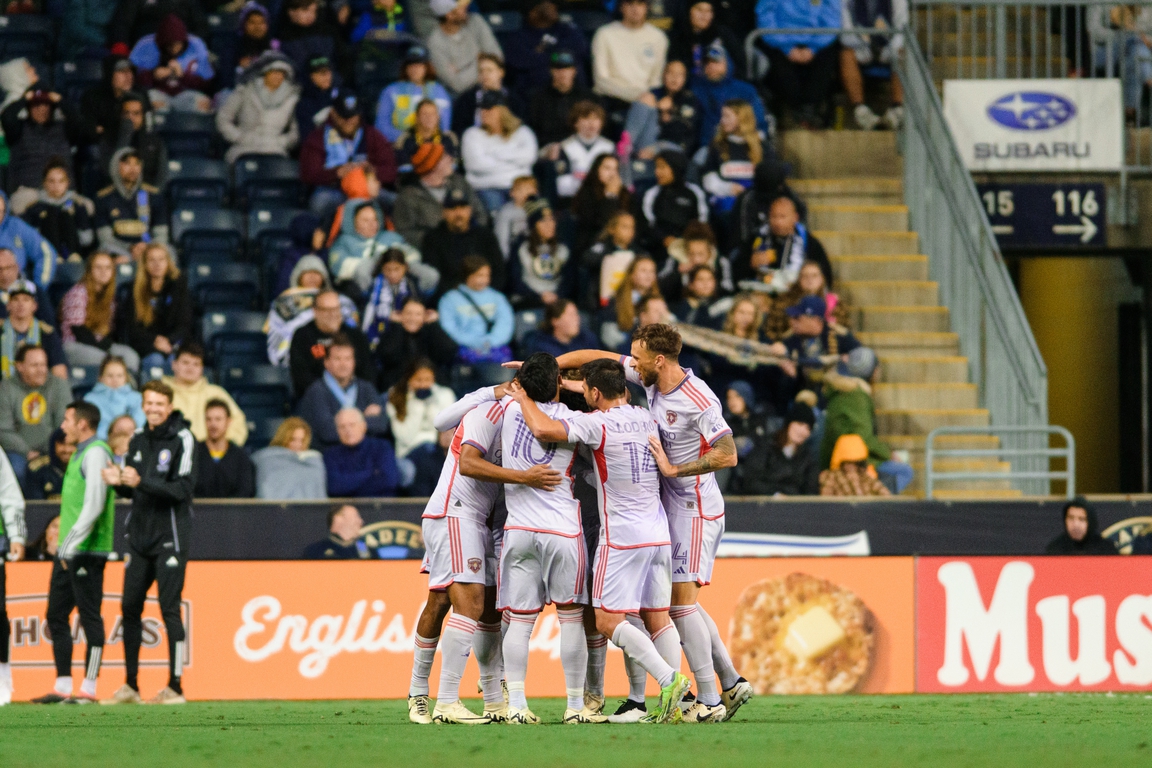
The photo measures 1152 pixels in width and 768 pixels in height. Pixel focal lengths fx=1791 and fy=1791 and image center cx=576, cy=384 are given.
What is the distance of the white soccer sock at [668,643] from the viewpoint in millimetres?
9445

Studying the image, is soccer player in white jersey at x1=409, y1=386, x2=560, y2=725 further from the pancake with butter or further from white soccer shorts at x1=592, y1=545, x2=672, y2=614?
the pancake with butter

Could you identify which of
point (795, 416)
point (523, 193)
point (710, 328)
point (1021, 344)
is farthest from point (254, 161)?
point (1021, 344)

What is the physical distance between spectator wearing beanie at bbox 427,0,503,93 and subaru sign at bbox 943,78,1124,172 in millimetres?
4991

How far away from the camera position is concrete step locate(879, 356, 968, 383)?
17.3 metres

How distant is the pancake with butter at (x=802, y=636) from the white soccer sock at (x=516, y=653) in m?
4.73

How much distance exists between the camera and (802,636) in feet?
45.6

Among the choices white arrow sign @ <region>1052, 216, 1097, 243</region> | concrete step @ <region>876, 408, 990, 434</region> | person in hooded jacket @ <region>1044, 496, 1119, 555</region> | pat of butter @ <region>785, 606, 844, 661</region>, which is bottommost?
pat of butter @ <region>785, 606, 844, 661</region>

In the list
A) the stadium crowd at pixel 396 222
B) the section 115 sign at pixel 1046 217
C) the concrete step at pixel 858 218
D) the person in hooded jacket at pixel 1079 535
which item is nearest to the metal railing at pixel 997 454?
the person in hooded jacket at pixel 1079 535

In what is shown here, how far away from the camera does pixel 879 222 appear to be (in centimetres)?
1877

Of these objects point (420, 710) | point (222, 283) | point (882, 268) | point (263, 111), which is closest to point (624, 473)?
point (420, 710)

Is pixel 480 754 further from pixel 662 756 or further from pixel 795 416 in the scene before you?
pixel 795 416

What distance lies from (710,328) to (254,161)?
5074 millimetres

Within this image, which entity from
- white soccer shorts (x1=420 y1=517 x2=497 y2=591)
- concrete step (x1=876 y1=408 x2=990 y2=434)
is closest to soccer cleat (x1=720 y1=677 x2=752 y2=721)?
white soccer shorts (x1=420 y1=517 x2=497 y2=591)

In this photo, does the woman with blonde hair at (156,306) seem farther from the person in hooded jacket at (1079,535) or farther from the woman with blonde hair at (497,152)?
the person in hooded jacket at (1079,535)
